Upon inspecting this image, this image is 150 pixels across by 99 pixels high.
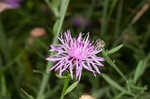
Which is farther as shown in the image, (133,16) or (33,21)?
(33,21)

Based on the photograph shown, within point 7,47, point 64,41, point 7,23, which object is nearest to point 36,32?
point 7,47

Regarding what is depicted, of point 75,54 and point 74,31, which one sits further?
point 74,31

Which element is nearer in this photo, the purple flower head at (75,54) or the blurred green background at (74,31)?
the purple flower head at (75,54)

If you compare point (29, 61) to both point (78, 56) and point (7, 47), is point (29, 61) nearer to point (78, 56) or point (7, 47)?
point (7, 47)

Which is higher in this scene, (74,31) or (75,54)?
(74,31)

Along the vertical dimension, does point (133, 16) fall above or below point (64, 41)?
above

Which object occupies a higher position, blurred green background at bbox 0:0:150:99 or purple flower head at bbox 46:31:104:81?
blurred green background at bbox 0:0:150:99

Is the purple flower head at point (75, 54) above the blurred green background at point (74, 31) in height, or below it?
below

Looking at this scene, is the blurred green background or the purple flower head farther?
the blurred green background
